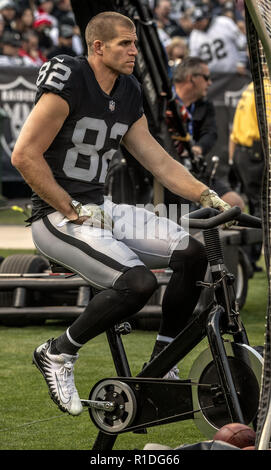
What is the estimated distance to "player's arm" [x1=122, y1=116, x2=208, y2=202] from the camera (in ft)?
16.4

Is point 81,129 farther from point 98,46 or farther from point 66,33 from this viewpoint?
point 66,33

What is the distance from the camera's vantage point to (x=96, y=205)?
482cm

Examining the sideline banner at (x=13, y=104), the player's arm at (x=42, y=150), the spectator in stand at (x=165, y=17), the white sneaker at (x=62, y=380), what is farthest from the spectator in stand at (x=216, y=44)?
the white sneaker at (x=62, y=380)

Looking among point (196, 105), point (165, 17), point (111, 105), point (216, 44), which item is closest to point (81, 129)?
point (111, 105)

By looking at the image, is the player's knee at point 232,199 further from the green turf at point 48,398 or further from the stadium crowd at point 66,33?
the stadium crowd at point 66,33

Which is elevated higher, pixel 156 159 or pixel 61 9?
pixel 156 159

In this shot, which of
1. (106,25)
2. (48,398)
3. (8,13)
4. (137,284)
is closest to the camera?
(137,284)

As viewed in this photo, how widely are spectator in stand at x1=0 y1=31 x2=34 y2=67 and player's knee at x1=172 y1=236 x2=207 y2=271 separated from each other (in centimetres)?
1276

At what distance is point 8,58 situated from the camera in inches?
695

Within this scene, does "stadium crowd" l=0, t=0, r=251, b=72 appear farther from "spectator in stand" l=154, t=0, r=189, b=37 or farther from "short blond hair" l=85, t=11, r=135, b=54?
"short blond hair" l=85, t=11, r=135, b=54

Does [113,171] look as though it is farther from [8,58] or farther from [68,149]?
[8,58]

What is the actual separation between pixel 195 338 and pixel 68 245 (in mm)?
692

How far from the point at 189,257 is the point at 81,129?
76cm

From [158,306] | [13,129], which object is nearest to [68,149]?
[158,306]
